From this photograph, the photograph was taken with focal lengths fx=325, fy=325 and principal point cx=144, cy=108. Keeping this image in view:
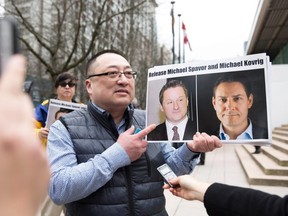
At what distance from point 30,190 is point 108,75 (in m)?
1.47

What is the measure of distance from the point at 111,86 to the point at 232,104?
737 millimetres

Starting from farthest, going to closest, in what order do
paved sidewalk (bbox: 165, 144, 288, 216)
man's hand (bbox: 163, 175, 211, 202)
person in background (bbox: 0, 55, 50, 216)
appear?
paved sidewalk (bbox: 165, 144, 288, 216) → man's hand (bbox: 163, 175, 211, 202) → person in background (bbox: 0, 55, 50, 216)

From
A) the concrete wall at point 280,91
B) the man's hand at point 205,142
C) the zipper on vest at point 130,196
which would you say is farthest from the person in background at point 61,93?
the concrete wall at point 280,91

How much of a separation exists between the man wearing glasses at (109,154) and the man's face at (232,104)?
0.13m

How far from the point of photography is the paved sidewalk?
17.7 feet

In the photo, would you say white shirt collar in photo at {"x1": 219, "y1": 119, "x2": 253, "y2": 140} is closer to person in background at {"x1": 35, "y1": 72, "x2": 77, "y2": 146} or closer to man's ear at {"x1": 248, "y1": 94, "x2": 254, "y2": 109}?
man's ear at {"x1": 248, "y1": 94, "x2": 254, "y2": 109}

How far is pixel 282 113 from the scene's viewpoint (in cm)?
1691

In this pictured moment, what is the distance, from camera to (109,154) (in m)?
1.67

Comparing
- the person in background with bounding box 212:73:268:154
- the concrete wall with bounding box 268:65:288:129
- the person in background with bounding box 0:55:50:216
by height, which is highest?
the concrete wall with bounding box 268:65:288:129

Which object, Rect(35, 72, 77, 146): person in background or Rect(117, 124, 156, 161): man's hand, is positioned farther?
Rect(35, 72, 77, 146): person in background

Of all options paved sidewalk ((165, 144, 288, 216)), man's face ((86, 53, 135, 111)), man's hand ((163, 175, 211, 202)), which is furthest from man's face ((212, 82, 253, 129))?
paved sidewalk ((165, 144, 288, 216))

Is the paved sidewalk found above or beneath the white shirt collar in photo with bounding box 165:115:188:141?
beneath

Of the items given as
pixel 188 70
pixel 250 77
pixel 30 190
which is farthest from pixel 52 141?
pixel 30 190

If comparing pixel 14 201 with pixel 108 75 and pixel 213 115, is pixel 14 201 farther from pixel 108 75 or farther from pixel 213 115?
pixel 108 75
